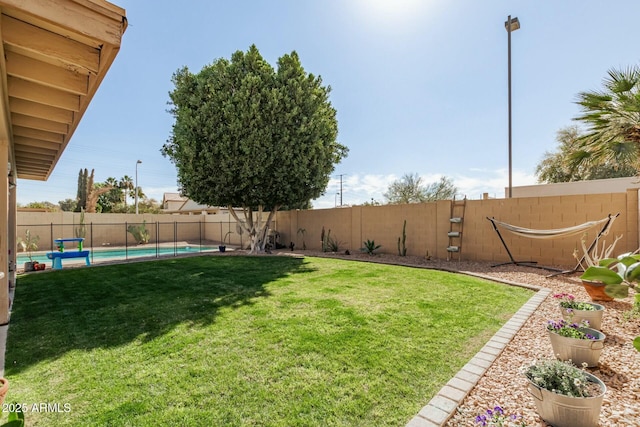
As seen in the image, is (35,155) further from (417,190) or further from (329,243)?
(417,190)

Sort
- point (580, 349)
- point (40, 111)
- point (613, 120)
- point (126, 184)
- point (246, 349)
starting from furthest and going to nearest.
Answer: point (126, 184), point (613, 120), point (40, 111), point (246, 349), point (580, 349)

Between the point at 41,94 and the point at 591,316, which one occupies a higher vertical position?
the point at 41,94

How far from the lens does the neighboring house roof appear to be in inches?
70.7

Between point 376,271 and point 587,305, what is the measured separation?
4.30 m

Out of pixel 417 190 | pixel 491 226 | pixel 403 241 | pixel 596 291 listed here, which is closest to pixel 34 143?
pixel 403 241

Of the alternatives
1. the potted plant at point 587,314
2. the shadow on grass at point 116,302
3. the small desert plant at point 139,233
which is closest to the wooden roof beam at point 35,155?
the shadow on grass at point 116,302

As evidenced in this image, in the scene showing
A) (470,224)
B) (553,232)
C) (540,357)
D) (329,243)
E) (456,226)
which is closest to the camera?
(540,357)

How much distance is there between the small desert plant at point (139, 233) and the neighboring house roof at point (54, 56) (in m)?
13.9

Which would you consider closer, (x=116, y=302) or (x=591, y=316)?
(x=591, y=316)

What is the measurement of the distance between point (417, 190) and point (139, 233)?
2079 cm

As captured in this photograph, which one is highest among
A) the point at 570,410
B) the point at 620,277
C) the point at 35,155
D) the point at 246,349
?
the point at 35,155

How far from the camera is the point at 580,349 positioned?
2.47 metres

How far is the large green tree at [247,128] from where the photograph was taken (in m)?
9.66

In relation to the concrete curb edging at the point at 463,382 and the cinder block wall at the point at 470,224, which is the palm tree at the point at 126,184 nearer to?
the cinder block wall at the point at 470,224
